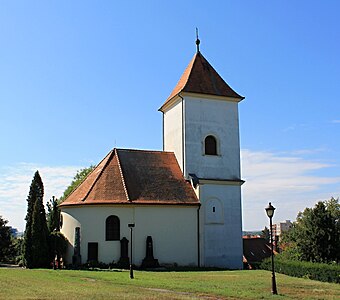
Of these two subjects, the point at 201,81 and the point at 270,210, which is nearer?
the point at 270,210

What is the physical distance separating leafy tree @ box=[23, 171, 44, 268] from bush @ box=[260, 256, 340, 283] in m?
16.6

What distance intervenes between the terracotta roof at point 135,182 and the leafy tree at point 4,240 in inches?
699

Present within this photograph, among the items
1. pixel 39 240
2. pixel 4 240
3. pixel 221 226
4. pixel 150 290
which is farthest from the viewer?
pixel 4 240

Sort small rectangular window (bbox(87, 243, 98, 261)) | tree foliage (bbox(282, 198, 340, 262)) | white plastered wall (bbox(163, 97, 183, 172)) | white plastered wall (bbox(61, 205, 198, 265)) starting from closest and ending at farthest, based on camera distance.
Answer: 1. small rectangular window (bbox(87, 243, 98, 261))
2. white plastered wall (bbox(61, 205, 198, 265))
3. white plastered wall (bbox(163, 97, 183, 172))
4. tree foliage (bbox(282, 198, 340, 262))

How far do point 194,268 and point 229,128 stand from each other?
11.8m

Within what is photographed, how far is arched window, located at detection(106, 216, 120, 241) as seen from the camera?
31234 mm

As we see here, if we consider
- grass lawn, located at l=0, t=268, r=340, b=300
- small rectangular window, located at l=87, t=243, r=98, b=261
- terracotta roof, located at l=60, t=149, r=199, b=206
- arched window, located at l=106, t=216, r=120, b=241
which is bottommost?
grass lawn, located at l=0, t=268, r=340, b=300

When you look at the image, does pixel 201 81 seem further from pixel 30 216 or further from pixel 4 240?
pixel 4 240

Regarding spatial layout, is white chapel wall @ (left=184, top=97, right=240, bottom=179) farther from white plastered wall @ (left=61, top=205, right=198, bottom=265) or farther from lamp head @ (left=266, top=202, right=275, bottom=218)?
lamp head @ (left=266, top=202, right=275, bottom=218)

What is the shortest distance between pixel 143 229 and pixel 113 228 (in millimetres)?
2111

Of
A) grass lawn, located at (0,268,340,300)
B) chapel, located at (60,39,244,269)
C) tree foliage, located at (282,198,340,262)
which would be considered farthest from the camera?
tree foliage, located at (282,198,340,262)

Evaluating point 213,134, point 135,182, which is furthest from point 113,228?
point 213,134

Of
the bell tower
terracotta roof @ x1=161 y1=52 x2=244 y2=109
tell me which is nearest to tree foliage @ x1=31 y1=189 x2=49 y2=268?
A: the bell tower

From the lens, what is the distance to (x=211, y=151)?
119 ft
